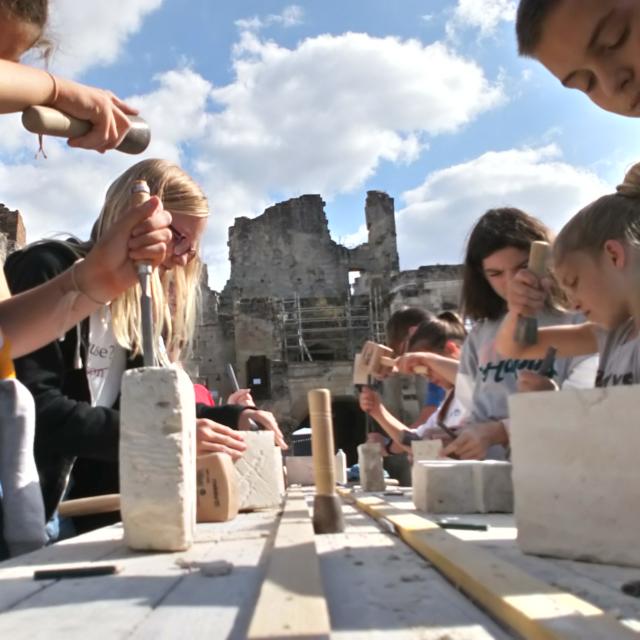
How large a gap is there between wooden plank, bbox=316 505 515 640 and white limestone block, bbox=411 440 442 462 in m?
1.44

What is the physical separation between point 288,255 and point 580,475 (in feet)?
74.3

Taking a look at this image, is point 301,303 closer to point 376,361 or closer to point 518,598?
point 376,361

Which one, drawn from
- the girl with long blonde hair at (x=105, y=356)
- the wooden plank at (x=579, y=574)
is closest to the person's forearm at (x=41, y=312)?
the girl with long blonde hair at (x=105, y=356)

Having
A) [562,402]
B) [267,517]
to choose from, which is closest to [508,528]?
[562,402]

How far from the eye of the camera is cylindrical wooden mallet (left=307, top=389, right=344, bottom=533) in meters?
1.33

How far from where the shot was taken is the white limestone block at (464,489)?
1664mm

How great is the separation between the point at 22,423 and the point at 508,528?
3.07 feet

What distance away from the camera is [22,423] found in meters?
1.28

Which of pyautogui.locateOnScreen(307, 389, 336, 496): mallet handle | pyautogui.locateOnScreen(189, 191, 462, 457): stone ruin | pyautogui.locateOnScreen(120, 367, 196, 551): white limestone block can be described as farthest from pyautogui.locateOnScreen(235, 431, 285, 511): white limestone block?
pyautogui.locateOnScreen(189, 191, 462, 457): stone ruin

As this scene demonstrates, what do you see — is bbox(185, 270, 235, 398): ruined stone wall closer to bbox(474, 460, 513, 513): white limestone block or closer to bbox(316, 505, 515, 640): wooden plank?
bbox(474, 460, 513, 513): white limestone block

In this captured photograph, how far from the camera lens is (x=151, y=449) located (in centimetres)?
120

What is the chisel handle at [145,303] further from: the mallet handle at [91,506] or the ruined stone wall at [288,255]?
the ruined stone wall at [288,255]

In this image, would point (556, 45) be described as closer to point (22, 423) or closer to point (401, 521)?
point (401, 521)

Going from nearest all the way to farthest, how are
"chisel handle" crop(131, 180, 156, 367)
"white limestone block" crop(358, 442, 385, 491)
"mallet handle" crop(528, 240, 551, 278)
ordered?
"chisel handle" crop(131, 180, 156, 367) → "mallet handle" crop(528, 240, 551, 278) → "white limestone block" crop(358, 442, 385, 491)
